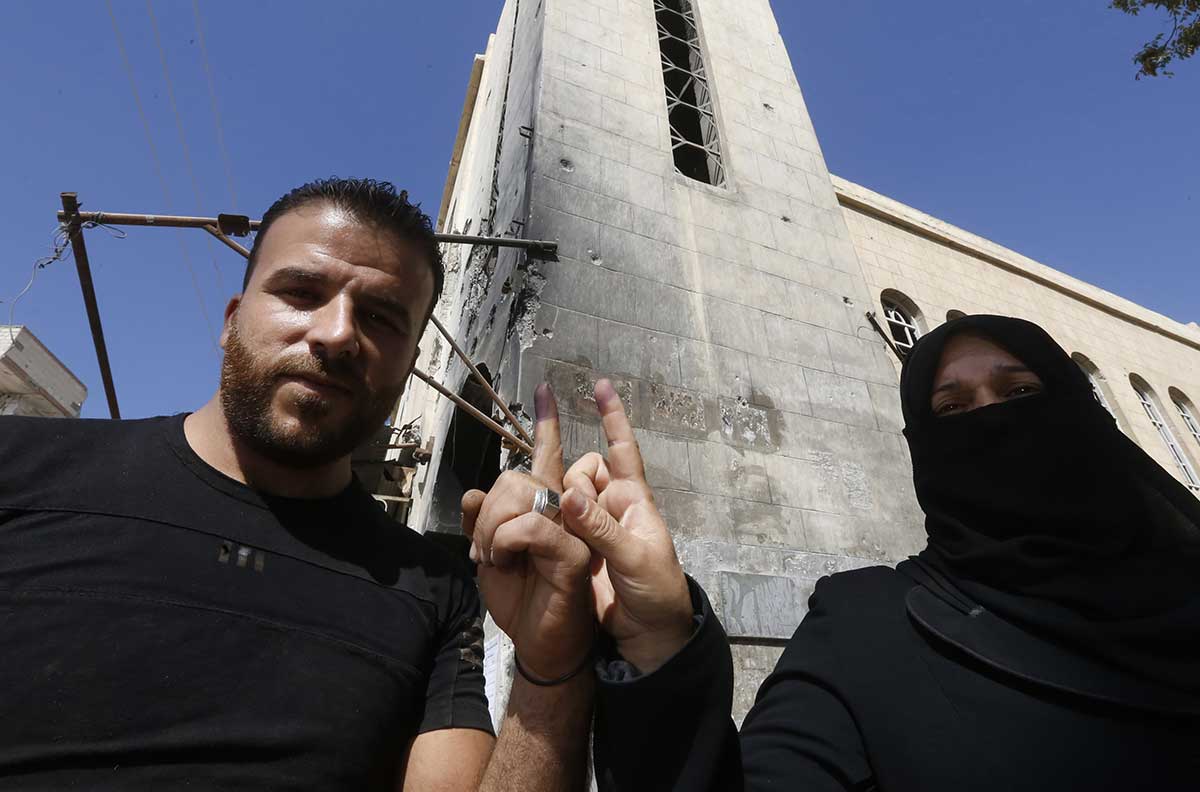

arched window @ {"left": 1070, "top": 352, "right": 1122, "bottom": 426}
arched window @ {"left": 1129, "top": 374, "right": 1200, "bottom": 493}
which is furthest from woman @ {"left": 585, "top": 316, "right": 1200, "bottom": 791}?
arched window @ {"left": 1129, "top": 374, "right": 1200, "bottom": 493}

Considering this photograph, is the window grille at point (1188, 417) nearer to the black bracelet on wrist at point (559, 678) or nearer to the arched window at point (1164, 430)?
the arched window at point (1164, 430)

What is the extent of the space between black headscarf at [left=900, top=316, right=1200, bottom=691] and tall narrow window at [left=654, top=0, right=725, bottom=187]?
4.88m

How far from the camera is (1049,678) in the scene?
1327 millimetres

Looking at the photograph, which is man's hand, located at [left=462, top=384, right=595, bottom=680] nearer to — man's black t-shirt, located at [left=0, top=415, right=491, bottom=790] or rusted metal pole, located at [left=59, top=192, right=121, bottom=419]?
man's black t-shirt, located at [left=0, top=415, right=491, bottom=790]

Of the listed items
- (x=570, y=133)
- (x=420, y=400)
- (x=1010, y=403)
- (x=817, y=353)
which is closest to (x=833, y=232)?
(x=817, y=353)

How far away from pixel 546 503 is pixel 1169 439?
15.0 meters

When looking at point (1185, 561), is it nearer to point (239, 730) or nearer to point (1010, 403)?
point (1010, 403)

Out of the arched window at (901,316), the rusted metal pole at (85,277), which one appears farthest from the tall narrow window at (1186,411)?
the rusted metal pole at (85,277)

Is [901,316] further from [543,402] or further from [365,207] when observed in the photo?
[543,402]

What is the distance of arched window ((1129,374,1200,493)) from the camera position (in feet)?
34.4

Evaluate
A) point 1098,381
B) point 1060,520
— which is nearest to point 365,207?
point 1060,520

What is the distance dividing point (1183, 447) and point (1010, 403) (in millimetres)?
13402

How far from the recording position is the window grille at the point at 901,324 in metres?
8.75

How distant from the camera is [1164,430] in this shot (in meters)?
11.2
